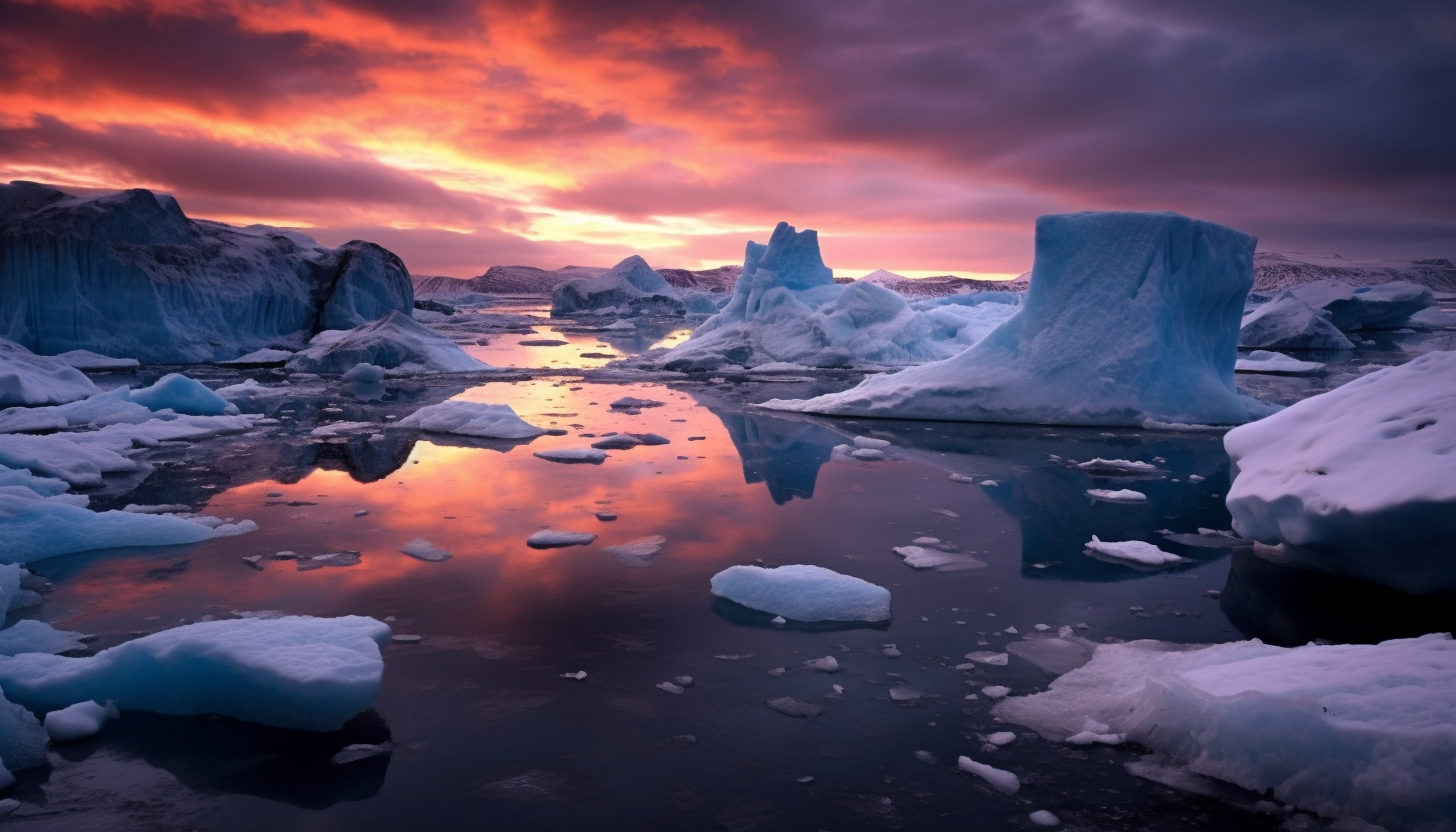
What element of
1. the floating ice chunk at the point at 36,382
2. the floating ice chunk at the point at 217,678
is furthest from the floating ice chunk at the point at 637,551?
the floating ice chunk at the point at 36,382

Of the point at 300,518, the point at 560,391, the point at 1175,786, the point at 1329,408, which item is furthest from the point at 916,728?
the point at 560,391

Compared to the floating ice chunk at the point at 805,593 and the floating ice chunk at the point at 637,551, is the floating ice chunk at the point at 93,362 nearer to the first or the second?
the floating ice chunk at the point at 637,551

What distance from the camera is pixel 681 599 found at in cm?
400

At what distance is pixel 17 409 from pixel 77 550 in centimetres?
671

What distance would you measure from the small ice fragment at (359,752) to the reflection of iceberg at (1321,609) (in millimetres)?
3475

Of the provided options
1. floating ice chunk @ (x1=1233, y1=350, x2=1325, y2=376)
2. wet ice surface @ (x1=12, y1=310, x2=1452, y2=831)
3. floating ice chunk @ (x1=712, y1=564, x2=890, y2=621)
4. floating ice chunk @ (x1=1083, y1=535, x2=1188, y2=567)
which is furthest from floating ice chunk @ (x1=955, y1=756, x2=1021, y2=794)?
floating ice chunk @ (x1=1233, y1=350, x2=1325, y2=376)

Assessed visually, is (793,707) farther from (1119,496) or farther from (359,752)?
(1119,496)

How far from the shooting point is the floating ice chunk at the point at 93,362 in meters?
16.3

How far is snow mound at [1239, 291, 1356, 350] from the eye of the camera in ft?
82.8

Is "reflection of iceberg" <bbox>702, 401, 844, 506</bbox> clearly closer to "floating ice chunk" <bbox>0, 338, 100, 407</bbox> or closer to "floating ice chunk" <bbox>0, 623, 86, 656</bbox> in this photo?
"floating ice chunk" <bbox>0, 623, 86, 656</bbox>

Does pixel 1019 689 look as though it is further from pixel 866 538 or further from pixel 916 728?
pixel 866 538

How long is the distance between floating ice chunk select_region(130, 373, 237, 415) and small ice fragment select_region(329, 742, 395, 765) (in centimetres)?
881

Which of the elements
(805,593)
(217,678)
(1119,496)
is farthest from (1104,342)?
(217,678)

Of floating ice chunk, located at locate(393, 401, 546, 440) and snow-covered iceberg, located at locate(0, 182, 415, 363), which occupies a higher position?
snow-covered iceberg, located at locate(0, 182, 415, 363)
